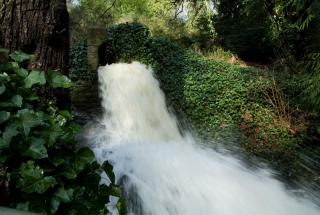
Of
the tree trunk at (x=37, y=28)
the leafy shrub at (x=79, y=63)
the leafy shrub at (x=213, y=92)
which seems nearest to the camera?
the tree trunk at (x=37, y=28)

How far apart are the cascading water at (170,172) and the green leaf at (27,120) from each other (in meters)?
3.06

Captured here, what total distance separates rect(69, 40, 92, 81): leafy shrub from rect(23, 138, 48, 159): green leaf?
8.15 m

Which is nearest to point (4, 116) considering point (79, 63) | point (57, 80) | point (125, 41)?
point (57, 80)

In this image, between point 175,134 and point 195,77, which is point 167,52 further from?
point 175,134

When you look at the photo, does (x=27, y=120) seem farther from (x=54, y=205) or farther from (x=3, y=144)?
(x=54, y=205)

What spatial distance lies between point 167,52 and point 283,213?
6.26 meters

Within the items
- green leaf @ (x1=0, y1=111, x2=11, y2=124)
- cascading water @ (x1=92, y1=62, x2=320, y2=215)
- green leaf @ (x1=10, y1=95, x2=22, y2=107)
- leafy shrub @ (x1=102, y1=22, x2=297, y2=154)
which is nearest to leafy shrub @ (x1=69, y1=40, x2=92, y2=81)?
leafy shrub @ (x1=102, y1=22, x2=297, y2=154)

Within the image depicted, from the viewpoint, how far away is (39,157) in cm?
233

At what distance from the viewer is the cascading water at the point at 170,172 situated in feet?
18.0

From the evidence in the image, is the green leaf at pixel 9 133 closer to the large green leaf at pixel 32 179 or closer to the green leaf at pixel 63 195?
the large green leaf at pixel 32 179

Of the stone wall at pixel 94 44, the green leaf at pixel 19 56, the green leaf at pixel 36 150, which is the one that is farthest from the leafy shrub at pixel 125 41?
the green leaf at pixel 36 150

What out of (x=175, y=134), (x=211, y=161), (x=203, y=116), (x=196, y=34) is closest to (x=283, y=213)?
(x=211, y=161)

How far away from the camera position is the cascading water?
5496mm

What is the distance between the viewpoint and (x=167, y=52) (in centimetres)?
1127
